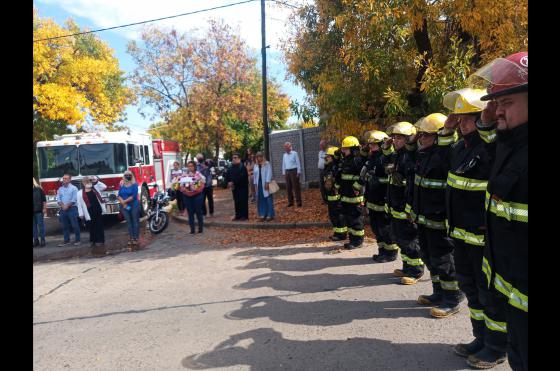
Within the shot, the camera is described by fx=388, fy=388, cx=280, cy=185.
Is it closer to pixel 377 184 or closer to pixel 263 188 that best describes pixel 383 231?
pixel 377 184

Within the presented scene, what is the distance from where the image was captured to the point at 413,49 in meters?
7.89

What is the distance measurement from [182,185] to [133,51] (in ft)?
57.2

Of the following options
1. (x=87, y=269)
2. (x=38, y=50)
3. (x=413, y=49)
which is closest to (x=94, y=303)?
(x=87, y=269)

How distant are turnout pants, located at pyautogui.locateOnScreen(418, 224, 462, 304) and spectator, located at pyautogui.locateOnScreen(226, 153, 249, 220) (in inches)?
263

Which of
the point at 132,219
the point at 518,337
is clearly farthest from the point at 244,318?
the point at 132,219

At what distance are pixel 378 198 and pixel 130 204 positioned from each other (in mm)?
5461

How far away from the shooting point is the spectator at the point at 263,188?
32.9 feet

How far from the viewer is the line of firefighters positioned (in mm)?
2125

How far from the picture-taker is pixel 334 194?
289 inches

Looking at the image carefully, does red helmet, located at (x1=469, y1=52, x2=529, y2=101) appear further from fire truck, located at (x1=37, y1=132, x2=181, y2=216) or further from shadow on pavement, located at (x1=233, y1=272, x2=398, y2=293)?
fire truck, located at (x1=37, y1=132, x2=181, y2=216)

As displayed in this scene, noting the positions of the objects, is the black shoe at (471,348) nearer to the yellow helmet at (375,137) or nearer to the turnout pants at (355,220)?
the yellow helmet at (375,137)

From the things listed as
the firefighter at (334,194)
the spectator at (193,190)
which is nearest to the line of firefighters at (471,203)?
the firefighter at (334,194)

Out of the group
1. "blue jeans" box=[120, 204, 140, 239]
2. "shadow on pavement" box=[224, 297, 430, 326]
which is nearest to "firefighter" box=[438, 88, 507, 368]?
"shadow on pavement" box=[224, 297, 430, 326]
